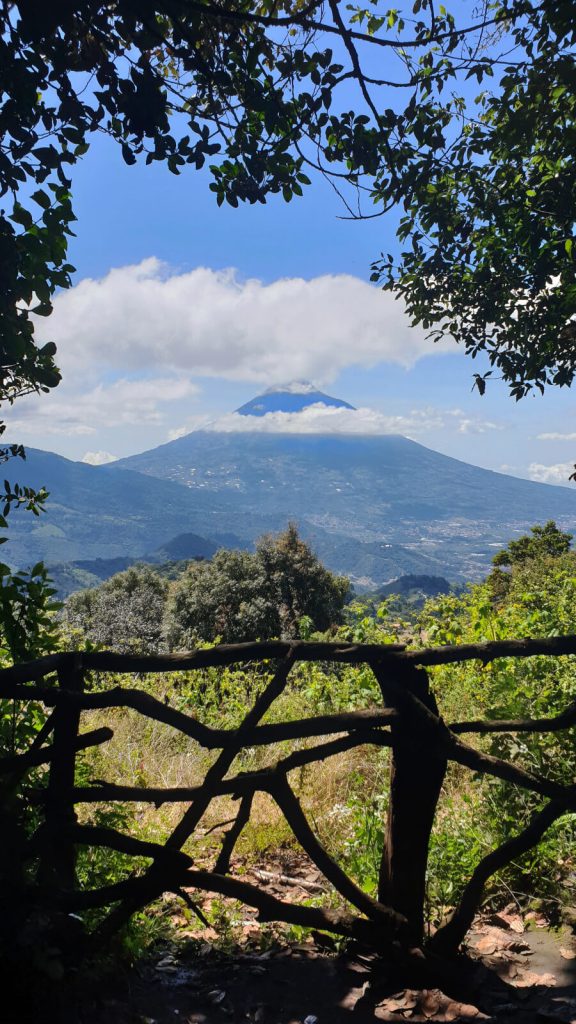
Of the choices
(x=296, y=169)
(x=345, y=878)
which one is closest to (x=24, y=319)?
(x=296, y=169)

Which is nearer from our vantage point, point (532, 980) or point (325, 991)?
point (325, 991)

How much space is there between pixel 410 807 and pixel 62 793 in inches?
34.4

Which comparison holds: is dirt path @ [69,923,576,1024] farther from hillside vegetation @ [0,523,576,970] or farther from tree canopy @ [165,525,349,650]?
tree canopy @ [165,525,349,650]

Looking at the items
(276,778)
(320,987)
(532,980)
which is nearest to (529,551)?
(532,980)

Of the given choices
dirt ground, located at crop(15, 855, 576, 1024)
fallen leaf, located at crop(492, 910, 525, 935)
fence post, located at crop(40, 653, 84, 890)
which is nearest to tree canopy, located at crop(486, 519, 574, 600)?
fallen leaf, located at crop(492, 910, 525, 935)

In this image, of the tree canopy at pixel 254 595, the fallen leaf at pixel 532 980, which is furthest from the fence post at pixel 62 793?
the tree canopy at pixel 254 595

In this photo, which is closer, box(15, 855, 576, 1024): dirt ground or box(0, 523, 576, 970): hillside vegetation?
box(15, 855, 576, 1024): dirt ground

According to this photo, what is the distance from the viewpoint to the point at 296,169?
3145 millimetres

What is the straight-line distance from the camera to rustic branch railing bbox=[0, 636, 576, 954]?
1.45 meters

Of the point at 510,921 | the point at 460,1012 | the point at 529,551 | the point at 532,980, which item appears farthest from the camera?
the point at 529,551

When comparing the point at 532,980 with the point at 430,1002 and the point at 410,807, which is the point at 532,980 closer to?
the point at 430,1002

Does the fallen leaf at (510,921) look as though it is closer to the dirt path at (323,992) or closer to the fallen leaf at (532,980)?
the dirt path at (323,992)

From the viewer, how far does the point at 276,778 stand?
5.10 ft

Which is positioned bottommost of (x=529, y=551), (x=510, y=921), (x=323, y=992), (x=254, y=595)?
(x=254, y=595)
